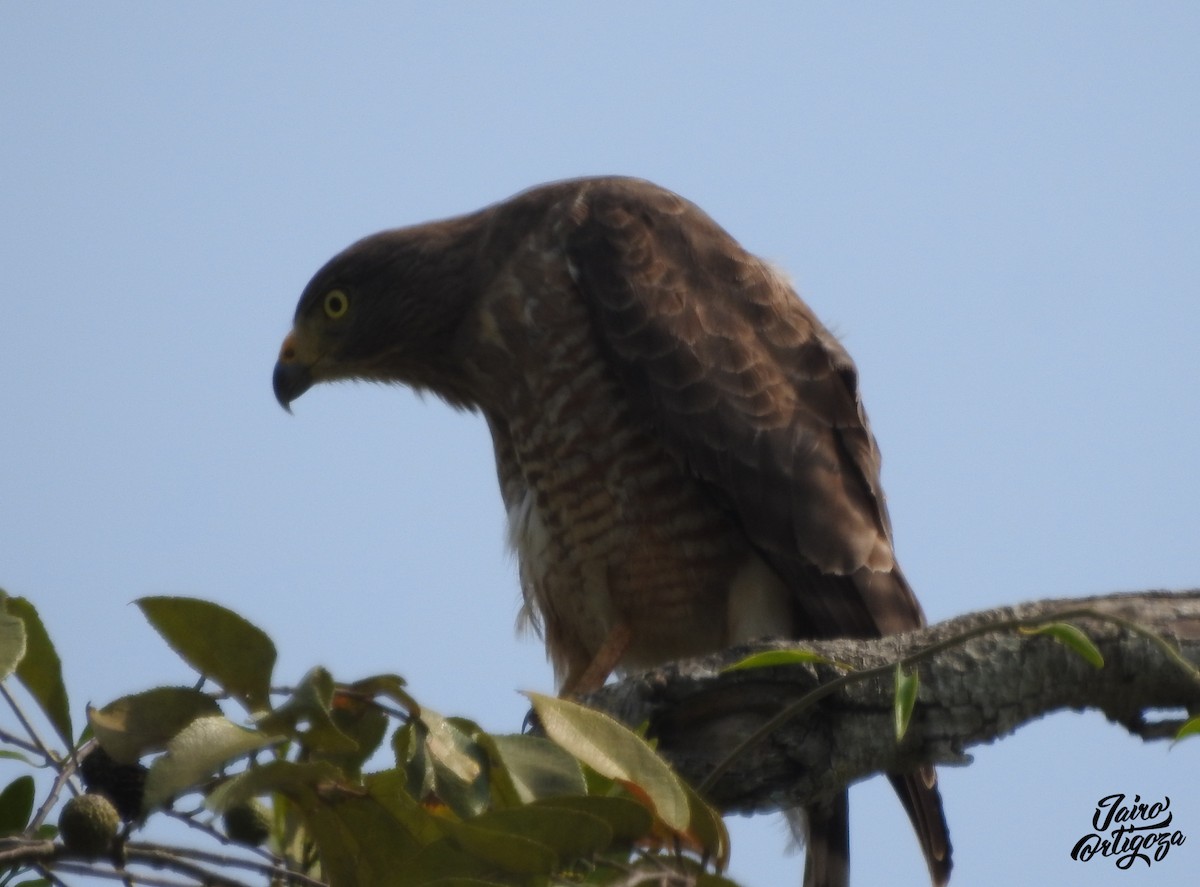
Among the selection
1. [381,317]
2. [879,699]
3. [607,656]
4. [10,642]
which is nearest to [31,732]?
[10,642]

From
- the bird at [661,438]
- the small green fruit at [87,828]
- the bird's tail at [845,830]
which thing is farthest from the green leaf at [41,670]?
the bird at [661,438]

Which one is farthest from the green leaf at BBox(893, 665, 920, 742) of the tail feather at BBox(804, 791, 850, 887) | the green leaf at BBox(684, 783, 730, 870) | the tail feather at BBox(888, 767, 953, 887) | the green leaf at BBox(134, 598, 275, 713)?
the tail feather at BBox(804, 791, 850, 887)

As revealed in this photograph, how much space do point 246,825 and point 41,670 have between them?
1.24ft

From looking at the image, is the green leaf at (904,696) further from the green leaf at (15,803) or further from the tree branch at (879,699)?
the green leaf at (15,803)

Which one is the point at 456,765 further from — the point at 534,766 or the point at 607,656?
the point at 607,656

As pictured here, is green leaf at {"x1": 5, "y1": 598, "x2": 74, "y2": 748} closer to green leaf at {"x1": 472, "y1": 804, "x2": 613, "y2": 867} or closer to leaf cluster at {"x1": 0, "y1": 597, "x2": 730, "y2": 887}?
leaf cluster at {"x1": 0, "y1": 597, "x2": 730, "y2": 887}

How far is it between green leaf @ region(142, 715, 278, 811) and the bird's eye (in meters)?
4.01

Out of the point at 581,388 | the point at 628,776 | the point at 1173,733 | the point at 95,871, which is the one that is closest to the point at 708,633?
the point at 581,388

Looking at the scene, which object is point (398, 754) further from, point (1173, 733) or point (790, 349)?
point (790, 349)

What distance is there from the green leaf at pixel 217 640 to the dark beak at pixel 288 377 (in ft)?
12.5

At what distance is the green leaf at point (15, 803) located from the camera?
2320mm

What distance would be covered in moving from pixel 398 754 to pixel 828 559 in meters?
2.73

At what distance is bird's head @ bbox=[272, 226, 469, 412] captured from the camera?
5.74 m

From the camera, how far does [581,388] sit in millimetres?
5004
